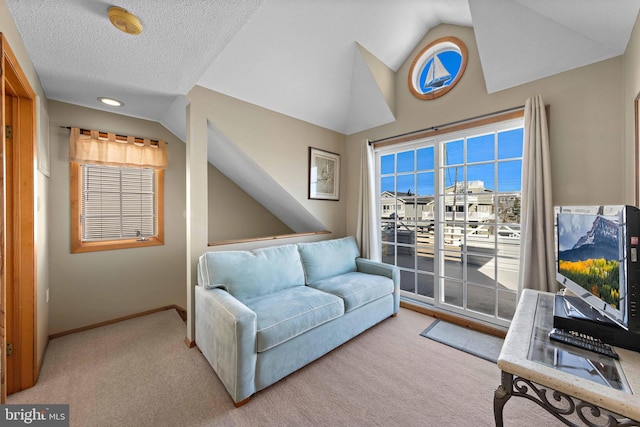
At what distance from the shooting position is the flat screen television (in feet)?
2.97

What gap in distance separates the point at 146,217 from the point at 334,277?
91.5 inches

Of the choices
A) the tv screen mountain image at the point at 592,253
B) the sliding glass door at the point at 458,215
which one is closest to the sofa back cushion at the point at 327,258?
the sliding glass door at the point at 458,215

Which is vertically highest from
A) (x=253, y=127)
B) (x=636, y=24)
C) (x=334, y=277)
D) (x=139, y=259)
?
(x=636, y=24)

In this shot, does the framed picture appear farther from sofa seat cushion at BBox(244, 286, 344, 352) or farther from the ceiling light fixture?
the ceiling light fixture

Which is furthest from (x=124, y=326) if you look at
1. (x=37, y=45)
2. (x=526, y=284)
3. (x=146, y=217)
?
(x=526, y=284)

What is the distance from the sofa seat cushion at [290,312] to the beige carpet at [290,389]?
0.36 meters

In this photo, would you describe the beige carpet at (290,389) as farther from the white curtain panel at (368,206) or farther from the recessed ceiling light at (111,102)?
the recessed ceiling light at (111,102)

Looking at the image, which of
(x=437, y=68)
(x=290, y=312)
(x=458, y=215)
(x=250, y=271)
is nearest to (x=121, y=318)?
(x=250, y=271)

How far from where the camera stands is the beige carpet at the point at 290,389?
4.71 ft

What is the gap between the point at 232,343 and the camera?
152 cm

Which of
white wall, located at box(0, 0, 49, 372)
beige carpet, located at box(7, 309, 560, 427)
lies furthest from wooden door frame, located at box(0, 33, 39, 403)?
beige carpet, located at box(7, 309, 560, 427)

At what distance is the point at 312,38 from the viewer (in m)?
2.28

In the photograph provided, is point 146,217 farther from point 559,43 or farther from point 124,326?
point 559,43

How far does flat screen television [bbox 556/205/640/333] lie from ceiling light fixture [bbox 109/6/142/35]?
2.40 metres
